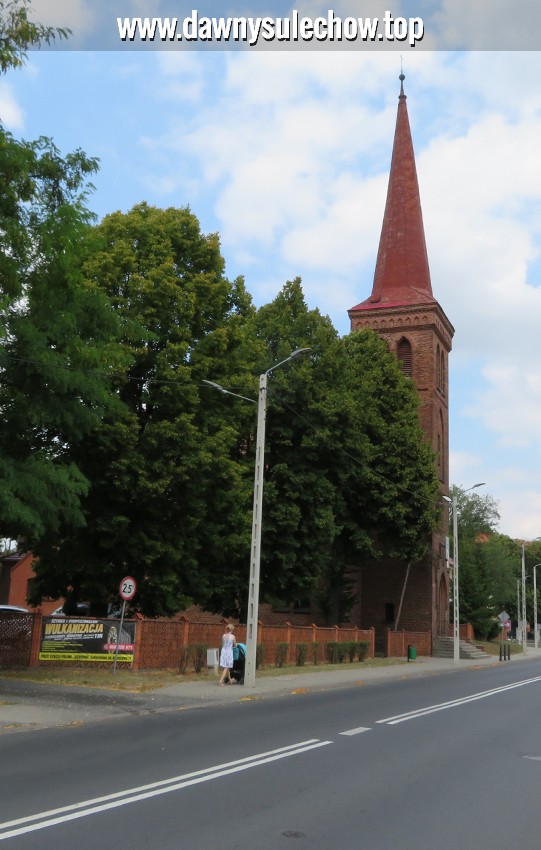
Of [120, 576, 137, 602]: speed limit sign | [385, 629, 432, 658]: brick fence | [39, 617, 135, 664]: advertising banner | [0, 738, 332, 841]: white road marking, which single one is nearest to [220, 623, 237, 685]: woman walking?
[120, 576, 137, 602]: speed limit sign

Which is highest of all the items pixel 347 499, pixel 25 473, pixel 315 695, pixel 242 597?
pixel 347 499

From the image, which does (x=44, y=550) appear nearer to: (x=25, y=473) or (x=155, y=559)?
(x=155, y=559)

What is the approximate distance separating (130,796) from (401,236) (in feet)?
168

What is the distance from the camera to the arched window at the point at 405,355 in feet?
168

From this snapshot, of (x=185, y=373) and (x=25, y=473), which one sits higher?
(x=185, y=373)

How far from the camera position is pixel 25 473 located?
18125 millimetres

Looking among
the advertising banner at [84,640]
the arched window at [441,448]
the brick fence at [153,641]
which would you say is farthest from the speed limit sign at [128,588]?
the arched window at [441,448]

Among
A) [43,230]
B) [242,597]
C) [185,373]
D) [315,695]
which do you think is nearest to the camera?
[43,230]

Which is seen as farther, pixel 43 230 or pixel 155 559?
pixel 155 559

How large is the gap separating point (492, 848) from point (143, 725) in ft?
26.1

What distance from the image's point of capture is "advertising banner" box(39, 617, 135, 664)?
2200 centimetres

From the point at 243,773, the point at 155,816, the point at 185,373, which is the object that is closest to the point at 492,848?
the point at 155,816

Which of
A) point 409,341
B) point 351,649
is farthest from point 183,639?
point 409,341

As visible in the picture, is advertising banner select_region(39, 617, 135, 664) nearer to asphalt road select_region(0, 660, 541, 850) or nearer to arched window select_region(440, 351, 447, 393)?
asphalt road select_region(0, 660, 541, 850)
